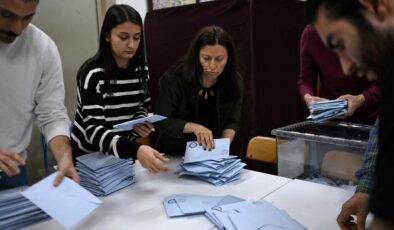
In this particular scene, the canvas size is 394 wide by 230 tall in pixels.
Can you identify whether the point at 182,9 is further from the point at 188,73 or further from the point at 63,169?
the point at 63,169

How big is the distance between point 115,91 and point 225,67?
58 centimetres

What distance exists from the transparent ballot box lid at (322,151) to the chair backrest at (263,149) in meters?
0.08

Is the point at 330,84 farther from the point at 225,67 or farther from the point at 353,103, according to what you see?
the point at 225,67

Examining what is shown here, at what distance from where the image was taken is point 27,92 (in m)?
1.33

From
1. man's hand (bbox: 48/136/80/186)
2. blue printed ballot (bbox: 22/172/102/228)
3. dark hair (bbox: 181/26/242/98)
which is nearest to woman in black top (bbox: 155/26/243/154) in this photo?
dark hair (bbox: 181/26/242/98)

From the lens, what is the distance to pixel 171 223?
1.09 metres

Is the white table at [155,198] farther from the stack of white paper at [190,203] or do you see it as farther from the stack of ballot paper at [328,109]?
the stack of ballot paper at [328,109]

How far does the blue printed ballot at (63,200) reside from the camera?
973 millimetres

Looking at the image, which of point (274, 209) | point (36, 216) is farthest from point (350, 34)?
point (36, 216)

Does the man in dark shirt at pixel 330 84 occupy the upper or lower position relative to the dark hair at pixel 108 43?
lower

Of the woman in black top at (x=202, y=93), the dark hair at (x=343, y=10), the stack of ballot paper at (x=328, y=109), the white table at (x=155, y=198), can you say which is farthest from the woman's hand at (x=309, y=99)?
the dark hair at (x=343, y=10)

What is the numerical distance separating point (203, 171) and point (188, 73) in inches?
21.3

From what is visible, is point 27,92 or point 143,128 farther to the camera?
point 143,128

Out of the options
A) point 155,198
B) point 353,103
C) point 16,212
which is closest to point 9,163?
point 16,212
